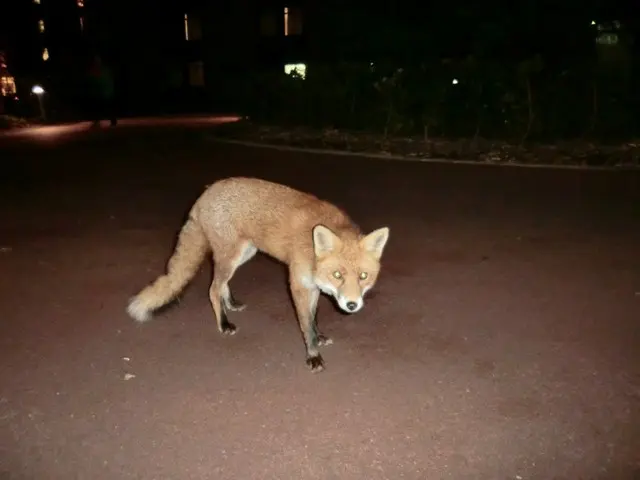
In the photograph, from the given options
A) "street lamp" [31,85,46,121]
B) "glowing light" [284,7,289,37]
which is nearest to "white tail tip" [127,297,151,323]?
"street lamp" [31,85,46,121]

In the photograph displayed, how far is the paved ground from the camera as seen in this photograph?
11.8 ft

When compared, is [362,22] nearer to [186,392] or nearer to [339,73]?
[339,73]

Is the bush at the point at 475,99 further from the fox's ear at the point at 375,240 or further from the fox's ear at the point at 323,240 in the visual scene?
the fox's ear at the point at 323,240

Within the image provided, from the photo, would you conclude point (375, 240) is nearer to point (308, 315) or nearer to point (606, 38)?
point (308, 315)

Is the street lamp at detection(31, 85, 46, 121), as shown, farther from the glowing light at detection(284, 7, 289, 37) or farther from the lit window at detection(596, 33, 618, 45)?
the lit window at detection(596, 33, 618, 45)

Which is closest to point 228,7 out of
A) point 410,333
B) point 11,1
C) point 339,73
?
point 11,1

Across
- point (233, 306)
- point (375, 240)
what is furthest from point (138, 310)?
point (375, 240)

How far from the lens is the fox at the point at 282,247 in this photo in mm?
4441

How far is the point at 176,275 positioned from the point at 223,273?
1.49 ft

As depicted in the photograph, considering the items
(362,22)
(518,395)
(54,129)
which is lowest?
(54,129)

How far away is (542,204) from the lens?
1069 cm

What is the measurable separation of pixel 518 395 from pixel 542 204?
23.4 feet

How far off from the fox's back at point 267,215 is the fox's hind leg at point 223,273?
14cm

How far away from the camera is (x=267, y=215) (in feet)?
16.6
